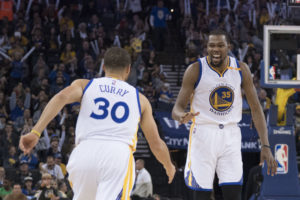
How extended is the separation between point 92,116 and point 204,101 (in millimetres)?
1813

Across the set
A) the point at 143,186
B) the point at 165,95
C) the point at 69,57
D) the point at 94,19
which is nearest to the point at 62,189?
the point at 143,186

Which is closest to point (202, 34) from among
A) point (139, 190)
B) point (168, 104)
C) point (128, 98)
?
point (168, 104)

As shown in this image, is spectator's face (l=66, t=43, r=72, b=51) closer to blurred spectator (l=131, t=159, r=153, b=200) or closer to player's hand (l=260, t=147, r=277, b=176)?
blurred spectator (l=131, t=159, r=153, b=200)

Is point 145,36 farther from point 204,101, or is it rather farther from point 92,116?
point 92,116

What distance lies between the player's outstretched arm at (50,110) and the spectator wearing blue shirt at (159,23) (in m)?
13.9

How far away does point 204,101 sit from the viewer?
20.7 ft

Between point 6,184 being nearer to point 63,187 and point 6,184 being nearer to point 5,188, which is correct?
point 5,188

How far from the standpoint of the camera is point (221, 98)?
6.28 m

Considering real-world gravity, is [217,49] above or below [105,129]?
above

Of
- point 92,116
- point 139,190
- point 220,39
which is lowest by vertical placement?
point 139,190

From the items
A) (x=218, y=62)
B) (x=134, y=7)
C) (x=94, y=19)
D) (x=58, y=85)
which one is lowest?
(x=58, y=85)

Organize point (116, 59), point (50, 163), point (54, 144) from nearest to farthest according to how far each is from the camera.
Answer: point (116, 59), point (50, 163), point (54, 144)

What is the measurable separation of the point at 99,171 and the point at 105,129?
340 mm

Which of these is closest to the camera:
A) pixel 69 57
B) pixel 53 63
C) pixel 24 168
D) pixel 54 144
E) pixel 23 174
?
pixel 23 174
